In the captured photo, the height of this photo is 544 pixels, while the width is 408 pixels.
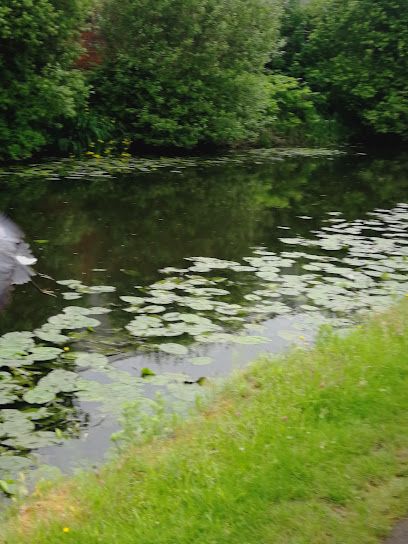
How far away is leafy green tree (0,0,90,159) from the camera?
16.1 meters

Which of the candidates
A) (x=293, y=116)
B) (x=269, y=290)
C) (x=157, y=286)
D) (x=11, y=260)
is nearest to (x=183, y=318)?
(x=157, y=286)

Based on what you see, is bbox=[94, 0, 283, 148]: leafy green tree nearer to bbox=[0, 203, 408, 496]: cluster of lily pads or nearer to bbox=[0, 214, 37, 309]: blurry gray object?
bbox=[0, 203, 408, 496]: cluster of lily pads

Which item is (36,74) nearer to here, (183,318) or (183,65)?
(183,65)

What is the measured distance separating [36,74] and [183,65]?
477cm

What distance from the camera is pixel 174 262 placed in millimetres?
9703

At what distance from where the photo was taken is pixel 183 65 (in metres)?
19.7

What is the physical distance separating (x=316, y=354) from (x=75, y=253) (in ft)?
17.8

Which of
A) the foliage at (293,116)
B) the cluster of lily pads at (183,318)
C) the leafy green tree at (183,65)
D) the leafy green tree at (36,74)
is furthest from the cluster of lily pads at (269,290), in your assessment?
the foliage at (293,116)

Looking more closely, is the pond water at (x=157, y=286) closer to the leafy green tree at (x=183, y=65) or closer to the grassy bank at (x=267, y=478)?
the grassy bank at (x=267, y=478)

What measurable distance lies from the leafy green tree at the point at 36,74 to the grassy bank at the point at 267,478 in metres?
13.6

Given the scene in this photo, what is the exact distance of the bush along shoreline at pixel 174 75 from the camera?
1678 centimetres

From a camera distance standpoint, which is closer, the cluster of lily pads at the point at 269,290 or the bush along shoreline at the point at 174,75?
the cluster of lily pads at the point at 269,290

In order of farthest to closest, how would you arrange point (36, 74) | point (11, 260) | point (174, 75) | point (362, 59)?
1. point (362, 59)
2. point (174, 75)
3. point (36, 74)
4. point (11, 260)

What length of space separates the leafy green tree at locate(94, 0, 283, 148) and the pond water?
3666 mm
